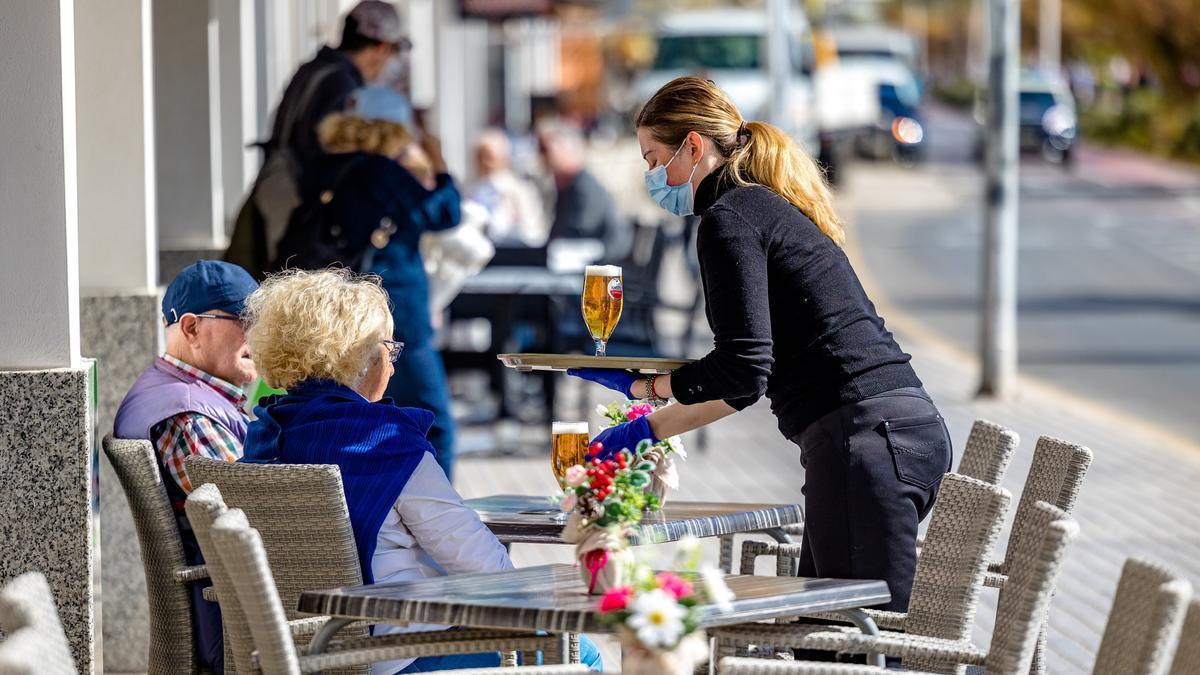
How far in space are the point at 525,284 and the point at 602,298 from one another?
255 inches

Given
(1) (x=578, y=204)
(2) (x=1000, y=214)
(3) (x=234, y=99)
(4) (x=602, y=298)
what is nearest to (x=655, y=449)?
(4) (x=602, y=298)

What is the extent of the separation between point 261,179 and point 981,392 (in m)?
7.57

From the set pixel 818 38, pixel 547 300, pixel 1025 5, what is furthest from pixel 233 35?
pixel 1025 5

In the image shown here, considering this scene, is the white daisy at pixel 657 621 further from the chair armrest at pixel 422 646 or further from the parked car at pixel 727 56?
the parked car at pixel 727 56

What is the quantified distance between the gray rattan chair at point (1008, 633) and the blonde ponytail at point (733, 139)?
935 millimetres

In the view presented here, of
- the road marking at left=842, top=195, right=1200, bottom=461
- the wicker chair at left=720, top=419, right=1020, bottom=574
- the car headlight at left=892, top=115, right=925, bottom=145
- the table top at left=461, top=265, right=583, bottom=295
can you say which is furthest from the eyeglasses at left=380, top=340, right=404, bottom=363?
the car headlight at left=892, top=115, right=925, bottom=145

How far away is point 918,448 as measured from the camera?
421 centimetres

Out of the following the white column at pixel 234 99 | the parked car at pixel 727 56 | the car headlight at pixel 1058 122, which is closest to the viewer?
the white column at pixel 234 99

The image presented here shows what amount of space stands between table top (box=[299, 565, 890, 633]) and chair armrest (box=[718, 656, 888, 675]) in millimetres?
79

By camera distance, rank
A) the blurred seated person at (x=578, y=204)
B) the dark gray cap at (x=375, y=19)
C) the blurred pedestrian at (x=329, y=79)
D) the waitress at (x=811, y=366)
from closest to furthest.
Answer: the waitress at (x=811, y=366) → the blurred pedestrian at (x=329, y=79) → the dark gray cap at (x=375, y=19) → the blurred seated person at (x=578, y=204)

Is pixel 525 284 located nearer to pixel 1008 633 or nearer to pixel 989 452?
pixel 989 452

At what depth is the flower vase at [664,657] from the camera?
2973mm

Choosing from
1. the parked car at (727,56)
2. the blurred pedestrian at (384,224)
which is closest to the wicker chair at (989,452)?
the blurred pedestrian at (384,224)

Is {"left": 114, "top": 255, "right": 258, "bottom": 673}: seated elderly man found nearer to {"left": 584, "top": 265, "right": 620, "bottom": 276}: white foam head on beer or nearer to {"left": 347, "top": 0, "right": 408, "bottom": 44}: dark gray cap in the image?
{"left": 584, "top": 265, "right": 620, "bottom": 276}: white foam head on beer
